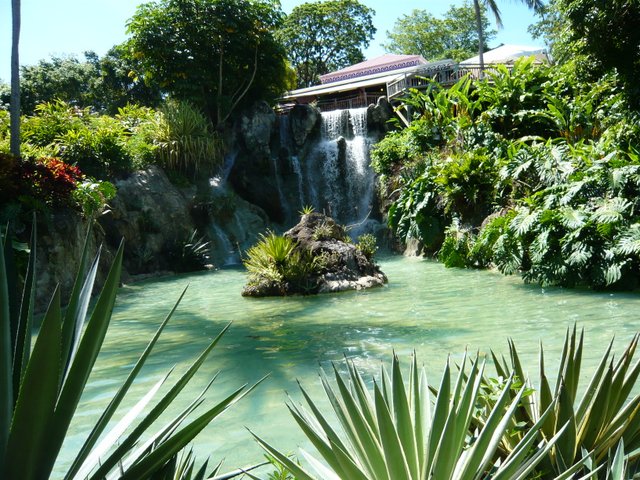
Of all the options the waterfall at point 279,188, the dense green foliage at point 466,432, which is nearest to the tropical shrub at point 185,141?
the waterfall at point 279,188

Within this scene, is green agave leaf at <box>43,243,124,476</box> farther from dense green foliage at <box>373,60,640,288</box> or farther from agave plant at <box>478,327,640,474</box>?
dense green foliage at <box>373,60,640,288</box>

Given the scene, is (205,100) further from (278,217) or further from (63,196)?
(63,196)

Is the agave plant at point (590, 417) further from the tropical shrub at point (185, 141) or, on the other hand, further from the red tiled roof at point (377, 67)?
the red tiled roof at point (377, 67)

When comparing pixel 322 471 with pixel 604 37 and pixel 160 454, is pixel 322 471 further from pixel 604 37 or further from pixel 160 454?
pixel 604 37

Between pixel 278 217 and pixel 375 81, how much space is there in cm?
1316

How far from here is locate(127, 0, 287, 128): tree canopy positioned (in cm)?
2244

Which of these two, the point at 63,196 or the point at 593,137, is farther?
the point at 593,137

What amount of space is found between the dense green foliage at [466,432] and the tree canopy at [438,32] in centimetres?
5296

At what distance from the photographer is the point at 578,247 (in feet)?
31.2

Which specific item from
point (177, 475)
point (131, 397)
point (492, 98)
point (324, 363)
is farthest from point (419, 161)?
point (177, 475)

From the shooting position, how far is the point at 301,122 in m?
23.3

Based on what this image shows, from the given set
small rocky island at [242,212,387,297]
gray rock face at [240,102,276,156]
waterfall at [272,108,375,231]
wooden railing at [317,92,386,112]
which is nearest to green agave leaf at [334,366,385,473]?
small rocky island at [242,212,387,297]

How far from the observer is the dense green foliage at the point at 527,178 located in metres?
9.54

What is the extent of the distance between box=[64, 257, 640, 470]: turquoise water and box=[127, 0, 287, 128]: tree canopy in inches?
540
